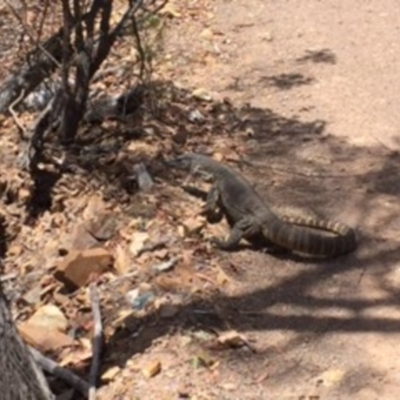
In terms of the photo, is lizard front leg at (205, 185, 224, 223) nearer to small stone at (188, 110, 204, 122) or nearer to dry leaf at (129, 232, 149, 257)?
dry leaf at (129, 232, 149, 257)

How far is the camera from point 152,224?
5.83 m

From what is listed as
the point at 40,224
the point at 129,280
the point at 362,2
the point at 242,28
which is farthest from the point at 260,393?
the point at 362,2

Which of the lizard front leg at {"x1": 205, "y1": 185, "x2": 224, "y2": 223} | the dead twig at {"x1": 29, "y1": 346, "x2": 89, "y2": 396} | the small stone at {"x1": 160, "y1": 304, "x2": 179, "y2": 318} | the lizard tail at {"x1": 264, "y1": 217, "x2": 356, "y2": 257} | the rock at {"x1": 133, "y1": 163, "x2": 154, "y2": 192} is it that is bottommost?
the dead twig at {"x1": 29, "y1": 346, "x2": 89, "y2": 396}

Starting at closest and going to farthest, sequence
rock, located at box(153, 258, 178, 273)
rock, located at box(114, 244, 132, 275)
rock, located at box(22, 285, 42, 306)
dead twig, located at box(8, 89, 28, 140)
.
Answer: rock, located at box(153, 258, 178, 273)
rock, located at box(114, 244, 132, 275)
rock, located at box(22, 285, 42, 306)
dead twig, located at box(8, 89, 28, 140)

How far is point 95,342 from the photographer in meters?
4.92

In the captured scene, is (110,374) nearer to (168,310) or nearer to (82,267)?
(168,310)

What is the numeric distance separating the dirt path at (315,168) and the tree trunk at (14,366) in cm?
86

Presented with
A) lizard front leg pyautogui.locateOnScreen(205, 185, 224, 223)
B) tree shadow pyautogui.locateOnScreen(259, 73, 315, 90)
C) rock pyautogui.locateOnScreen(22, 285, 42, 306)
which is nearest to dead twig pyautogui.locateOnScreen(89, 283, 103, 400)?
rock pyautogui.locateOnScreen(22, 285, 42, 306)

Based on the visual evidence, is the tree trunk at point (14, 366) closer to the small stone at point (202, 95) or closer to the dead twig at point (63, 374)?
the dead twig at point (63, 374)

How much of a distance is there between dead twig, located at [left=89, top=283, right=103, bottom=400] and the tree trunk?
1.94 feet

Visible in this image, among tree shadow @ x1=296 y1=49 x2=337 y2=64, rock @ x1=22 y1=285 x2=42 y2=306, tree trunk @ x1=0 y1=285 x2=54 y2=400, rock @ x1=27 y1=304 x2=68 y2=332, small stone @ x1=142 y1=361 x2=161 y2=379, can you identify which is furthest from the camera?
tree shadow @ x1=296 y1=49 x2=337 y2=64

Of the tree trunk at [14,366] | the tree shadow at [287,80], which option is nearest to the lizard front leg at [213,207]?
the tree trunk at [14,366]

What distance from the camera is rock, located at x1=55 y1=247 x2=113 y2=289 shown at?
5.56 meters

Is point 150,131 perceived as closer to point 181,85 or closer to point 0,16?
point 181,85
